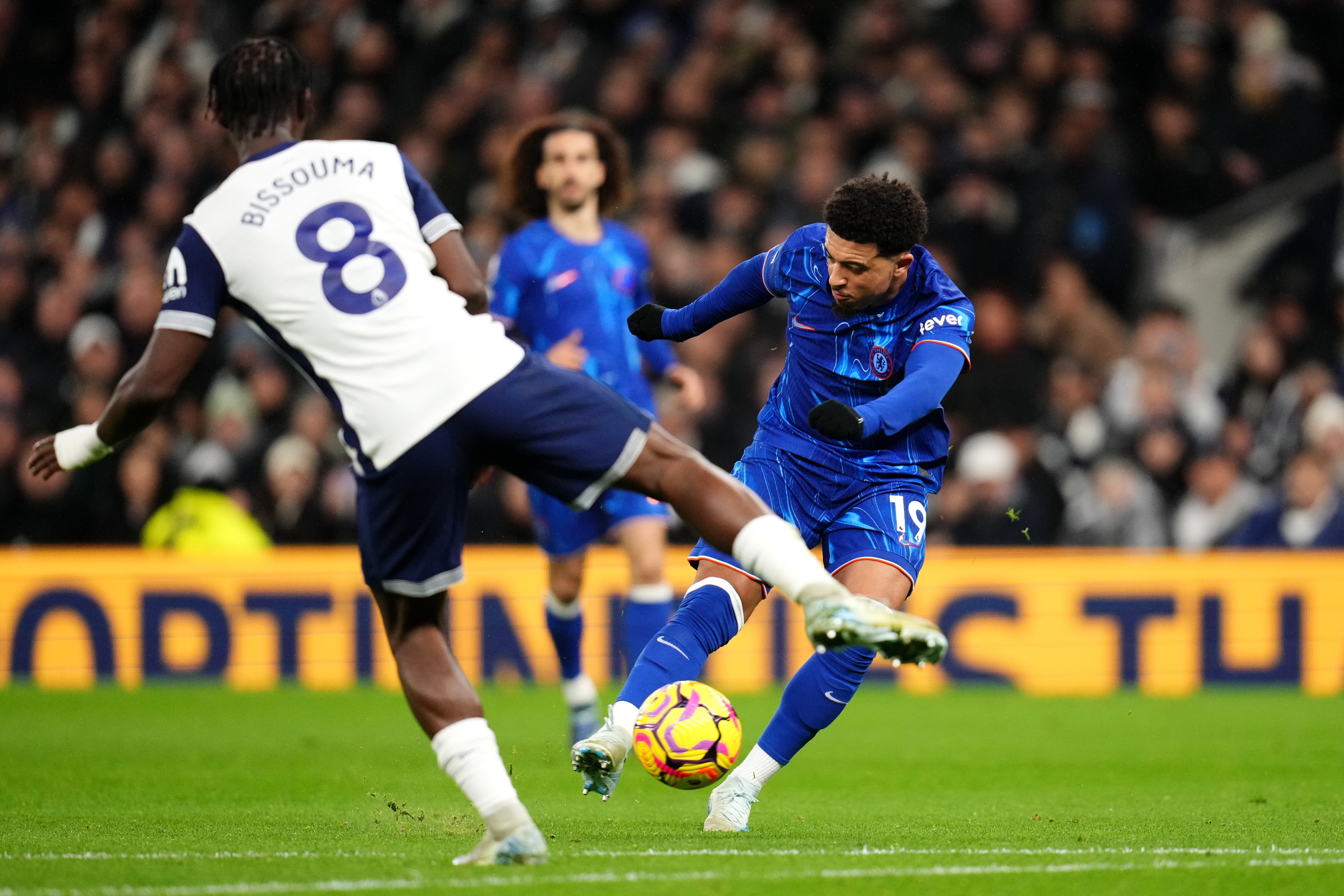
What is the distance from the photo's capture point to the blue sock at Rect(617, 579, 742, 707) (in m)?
5.33

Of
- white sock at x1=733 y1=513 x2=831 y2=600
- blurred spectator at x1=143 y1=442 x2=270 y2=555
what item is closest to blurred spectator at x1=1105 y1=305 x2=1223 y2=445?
blurred spectator at x1=143 y1=442 x2=270 y2=555

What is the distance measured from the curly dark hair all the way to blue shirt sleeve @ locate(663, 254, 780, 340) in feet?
9.17

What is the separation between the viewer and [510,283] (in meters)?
8.23

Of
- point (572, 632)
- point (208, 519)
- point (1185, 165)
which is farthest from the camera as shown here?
point (1185, 165)

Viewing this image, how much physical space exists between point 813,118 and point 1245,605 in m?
5.22

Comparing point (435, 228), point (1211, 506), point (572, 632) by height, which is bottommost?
point (572, 632)

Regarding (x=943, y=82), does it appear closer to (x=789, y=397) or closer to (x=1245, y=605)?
(x=1245, y=605)

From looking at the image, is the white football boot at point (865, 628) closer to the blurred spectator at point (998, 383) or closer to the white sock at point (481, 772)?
the white sock at point (481, 772)

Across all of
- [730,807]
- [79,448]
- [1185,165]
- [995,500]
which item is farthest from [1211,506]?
[79,448]

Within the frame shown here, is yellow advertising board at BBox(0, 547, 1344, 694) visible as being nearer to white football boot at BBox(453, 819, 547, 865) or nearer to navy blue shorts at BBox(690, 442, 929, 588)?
navy blue shorts at BBox(690, 442, 929, 588)

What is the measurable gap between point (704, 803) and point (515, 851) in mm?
2386

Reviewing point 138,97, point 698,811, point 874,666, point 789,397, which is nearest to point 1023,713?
point 874,666

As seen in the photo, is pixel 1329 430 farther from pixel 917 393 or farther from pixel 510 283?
pixel 917 393

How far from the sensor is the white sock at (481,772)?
173 inches
